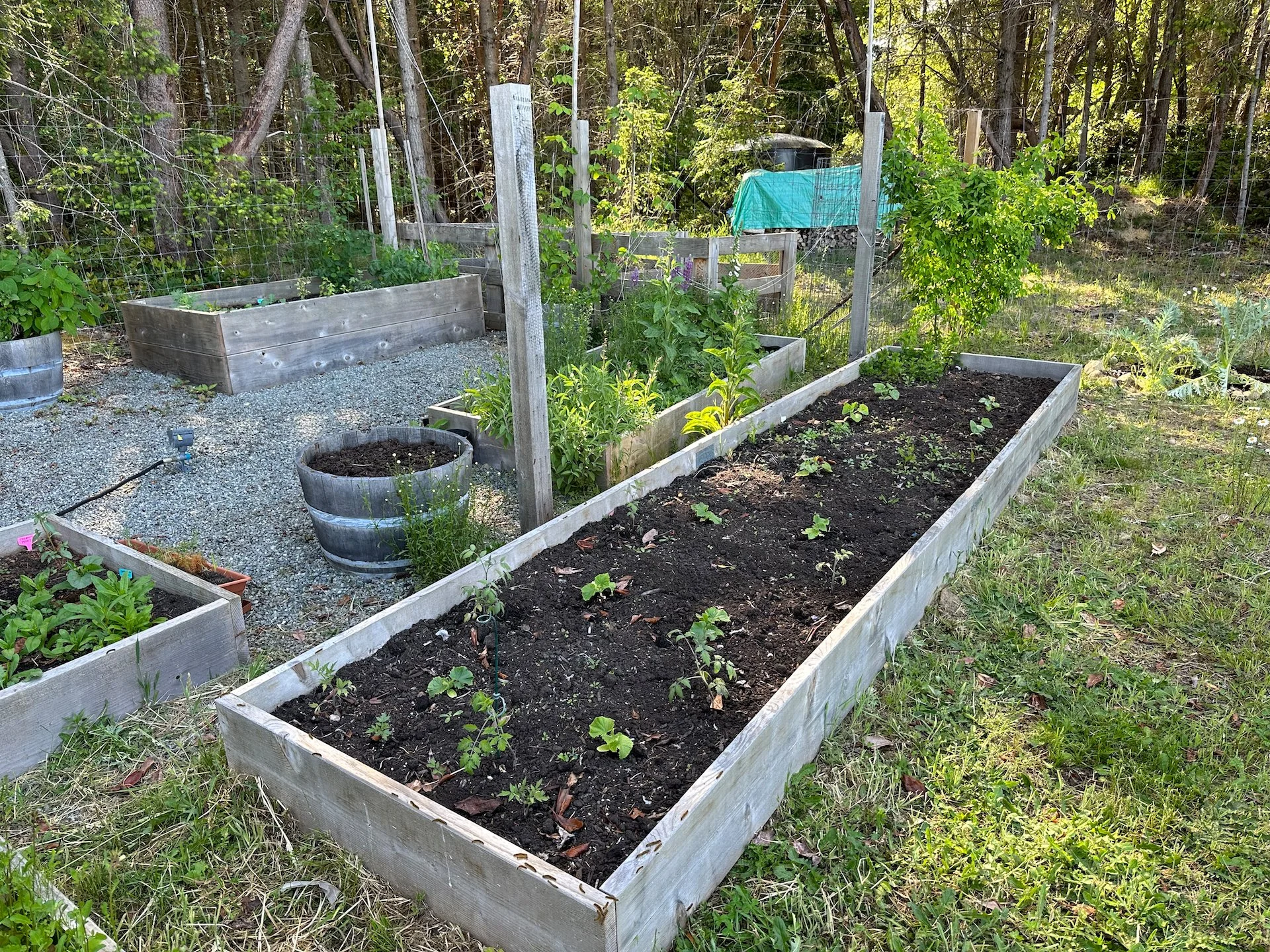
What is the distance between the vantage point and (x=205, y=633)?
2684mm

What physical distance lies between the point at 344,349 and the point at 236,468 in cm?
200

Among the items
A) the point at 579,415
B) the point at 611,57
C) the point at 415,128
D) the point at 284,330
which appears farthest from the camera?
the point at 611,57

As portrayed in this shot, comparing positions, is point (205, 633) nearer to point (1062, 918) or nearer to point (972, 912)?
point (972, 912)

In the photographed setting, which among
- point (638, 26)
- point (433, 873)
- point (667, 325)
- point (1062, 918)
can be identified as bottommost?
point (1062, 918)

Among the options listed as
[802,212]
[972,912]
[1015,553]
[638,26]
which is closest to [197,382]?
[1015,553]

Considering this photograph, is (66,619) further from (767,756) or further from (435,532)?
(767,756)

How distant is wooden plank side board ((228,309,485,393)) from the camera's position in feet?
18.6

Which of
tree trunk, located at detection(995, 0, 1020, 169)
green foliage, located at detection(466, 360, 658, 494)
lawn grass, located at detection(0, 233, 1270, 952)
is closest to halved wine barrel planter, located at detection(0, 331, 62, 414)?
green foliage, located at detection(466, 360, 658, 494)

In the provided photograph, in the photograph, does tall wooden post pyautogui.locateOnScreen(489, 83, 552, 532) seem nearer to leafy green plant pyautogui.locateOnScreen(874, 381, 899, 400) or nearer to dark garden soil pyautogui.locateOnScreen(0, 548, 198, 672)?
dark garden soil pyautogui.locateOnScreen(0, 548, 198, 672)

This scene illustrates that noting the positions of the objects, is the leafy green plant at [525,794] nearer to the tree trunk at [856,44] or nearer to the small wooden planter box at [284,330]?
the small wooden planter box at [284,330]

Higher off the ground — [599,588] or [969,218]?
[969,218]

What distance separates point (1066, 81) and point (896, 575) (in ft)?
53.1

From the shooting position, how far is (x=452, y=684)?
237 centimetres

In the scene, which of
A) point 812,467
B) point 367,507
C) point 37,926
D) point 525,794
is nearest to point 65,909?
point 37,926
